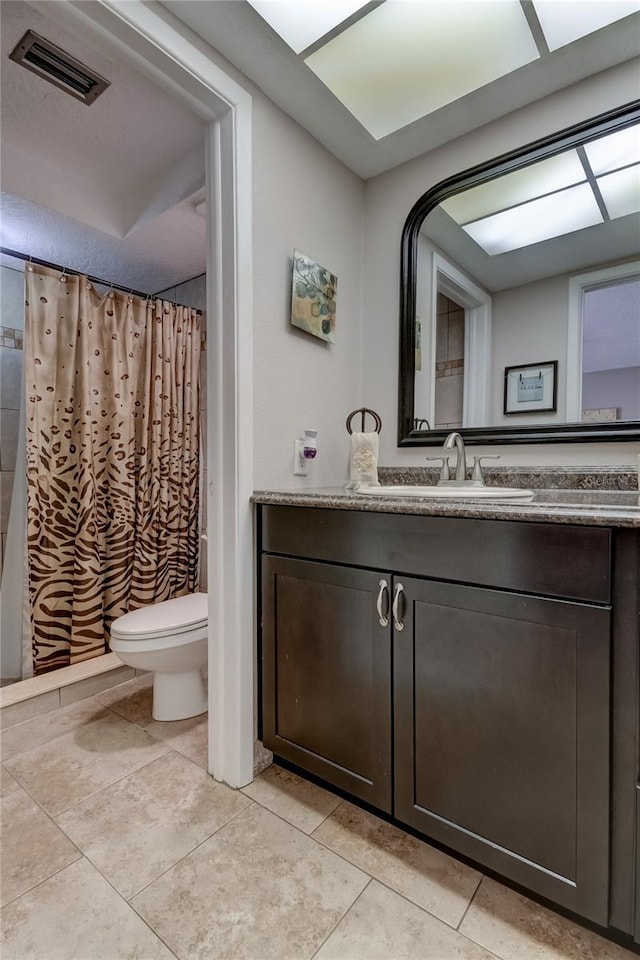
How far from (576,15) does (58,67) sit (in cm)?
152

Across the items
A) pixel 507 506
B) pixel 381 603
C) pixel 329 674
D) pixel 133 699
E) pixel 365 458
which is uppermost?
pixel 365 458

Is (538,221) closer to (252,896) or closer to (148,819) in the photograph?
(252,896)

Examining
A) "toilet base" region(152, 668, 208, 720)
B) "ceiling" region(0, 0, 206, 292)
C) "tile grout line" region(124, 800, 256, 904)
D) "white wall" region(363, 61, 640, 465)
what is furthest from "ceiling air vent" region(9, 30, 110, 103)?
"tile grout line" region(124, 800, 256, 904)

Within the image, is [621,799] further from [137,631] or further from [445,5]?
[445,5]

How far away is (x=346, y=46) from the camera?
4.17 ft

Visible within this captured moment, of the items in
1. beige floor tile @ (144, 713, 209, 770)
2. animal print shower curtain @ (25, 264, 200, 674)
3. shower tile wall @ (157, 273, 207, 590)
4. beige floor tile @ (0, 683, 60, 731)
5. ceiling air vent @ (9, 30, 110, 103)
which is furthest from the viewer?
shower tile wall @ (157, 273, 207, 590)

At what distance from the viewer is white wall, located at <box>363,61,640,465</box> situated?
134cm

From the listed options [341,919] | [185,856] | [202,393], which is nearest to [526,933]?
[341,919]

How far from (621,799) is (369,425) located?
4.51ft

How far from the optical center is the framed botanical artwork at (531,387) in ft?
4.74

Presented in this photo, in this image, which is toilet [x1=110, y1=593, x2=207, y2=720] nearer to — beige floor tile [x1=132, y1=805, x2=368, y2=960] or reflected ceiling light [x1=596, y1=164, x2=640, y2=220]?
beige floor tile [x1=132, y1=805, x2=368, y2=960]

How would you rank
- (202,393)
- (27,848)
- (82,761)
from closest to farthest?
1. (27,848)
2. (82,761)
3. (202,393)

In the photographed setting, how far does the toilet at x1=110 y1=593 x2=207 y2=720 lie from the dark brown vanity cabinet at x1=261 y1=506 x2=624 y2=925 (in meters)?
0.54

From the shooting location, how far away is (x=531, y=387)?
1.48 m
